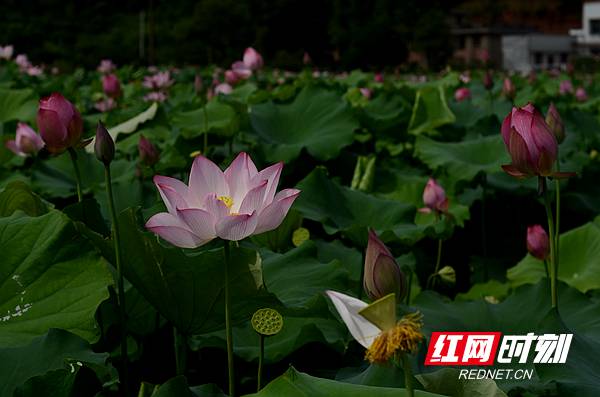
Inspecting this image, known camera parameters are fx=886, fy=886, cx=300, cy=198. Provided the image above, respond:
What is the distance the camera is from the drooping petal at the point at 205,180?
2.84 feet

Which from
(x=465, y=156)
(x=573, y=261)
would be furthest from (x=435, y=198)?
(x=465, y=156)

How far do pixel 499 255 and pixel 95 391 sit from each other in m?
1.69

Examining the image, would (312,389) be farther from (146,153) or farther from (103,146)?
(146,153)

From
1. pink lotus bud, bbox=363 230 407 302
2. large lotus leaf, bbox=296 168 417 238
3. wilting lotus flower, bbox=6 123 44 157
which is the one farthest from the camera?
wilting lotus flower, bbox=6 123 44 157

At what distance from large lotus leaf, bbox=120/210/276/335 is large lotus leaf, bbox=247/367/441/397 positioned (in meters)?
0.24

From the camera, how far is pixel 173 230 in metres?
0.81

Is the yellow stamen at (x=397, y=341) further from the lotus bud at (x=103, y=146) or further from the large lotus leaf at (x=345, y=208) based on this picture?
the large lotus leaf at (x=345, y=208)

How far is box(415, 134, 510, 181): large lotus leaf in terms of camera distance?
6.93ft

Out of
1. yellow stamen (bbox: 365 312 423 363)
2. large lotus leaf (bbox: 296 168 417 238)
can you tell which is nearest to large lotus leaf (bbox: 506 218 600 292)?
large lotus leaf (bbox: 296 168 417 238)

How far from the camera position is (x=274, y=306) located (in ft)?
3.21

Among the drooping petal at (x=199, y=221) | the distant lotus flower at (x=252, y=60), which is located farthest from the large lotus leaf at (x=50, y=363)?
the distant lotus flower at (x=252, y=60)

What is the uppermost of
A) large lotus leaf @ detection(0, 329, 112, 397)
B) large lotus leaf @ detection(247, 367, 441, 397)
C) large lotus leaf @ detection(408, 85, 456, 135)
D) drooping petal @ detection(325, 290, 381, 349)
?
drooping petal @ detection(325, 290, 381, 349)

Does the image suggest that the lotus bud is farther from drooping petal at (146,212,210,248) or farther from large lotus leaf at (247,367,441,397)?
large lotus leaf at (247,367,441,397)

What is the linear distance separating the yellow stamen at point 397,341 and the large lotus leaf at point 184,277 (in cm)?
34
